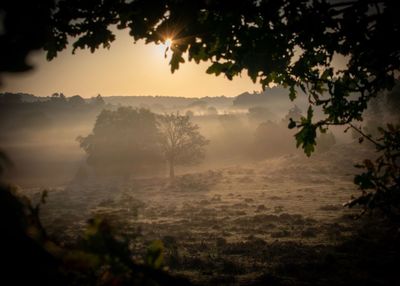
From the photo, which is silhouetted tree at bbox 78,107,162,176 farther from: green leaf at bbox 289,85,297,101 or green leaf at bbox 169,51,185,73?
green leaf at bbox 169,51,185,73

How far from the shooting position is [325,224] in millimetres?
22422

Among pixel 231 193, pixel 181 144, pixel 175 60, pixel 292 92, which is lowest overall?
pixel 231 193

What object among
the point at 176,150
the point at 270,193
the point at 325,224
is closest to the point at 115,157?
the point at 176,150

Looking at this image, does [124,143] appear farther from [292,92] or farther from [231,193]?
[292,92]

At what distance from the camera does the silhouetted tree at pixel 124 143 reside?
55.7 metres

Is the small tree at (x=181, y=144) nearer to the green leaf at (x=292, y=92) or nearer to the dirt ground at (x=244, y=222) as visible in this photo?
the dirt ground at (x=244, y=222)

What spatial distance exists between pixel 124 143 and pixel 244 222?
35.9 m

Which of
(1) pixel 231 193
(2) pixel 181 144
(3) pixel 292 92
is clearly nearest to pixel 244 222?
(1) pixel 231 193

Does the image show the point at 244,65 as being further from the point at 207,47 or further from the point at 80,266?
the point at 80,266

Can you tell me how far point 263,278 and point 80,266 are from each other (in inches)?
436

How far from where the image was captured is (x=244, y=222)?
2436 centimetres

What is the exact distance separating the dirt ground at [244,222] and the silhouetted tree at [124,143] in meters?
5.29

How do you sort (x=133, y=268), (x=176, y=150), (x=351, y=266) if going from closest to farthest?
Result: 1. (x=133, y=268)
2. (x=351, y=266)
3. (x=176, y=150)

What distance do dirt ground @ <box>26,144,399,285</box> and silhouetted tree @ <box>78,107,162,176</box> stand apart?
17.4ft
